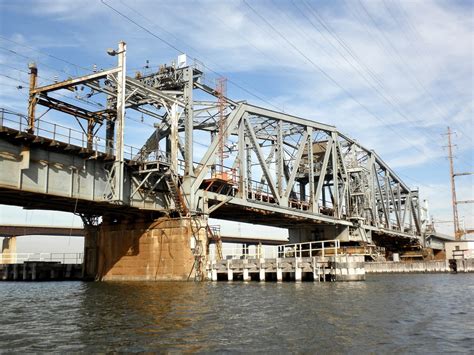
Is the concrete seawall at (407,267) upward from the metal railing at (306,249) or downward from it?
downward

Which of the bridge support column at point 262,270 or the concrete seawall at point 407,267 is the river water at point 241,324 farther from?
the concrete seawall at point 407,267

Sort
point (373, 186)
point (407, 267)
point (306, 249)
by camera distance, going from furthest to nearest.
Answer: point (373, 186) < point (407, 267) < point (306, 249)

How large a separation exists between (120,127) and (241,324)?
89.5ft

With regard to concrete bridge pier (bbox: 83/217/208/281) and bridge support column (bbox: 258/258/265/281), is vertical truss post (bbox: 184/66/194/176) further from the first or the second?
bridge support column (bbox: 258/258/265/281)

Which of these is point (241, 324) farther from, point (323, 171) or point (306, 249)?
point (323, 171)

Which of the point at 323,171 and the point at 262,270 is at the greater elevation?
the point at 323,171

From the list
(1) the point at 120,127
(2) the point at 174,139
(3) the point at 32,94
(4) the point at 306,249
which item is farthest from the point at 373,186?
(3) the point at 32,94

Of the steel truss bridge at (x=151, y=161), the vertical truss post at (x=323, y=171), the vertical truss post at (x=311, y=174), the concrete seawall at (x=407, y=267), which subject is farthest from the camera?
the vertical truss post at (x=323, y=171)

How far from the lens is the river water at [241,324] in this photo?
15.0 metres

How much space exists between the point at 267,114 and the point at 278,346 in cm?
5253

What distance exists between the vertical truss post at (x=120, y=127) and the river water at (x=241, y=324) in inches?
546

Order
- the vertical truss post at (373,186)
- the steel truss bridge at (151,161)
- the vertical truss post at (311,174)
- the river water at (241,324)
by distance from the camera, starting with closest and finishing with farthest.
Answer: the river water at (241,324), the steel truss bridge at (151,161), the vertical truss post at (311,174), the vertical truss post at (373,186)

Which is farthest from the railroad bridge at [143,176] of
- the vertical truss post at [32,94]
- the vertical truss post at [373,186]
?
the vertical truss post at [373,186]

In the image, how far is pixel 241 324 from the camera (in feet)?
62.5
